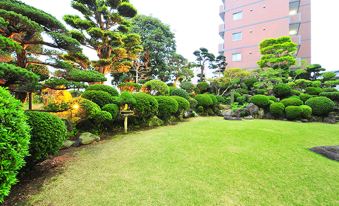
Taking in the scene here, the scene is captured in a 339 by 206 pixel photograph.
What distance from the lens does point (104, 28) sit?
28.6ft

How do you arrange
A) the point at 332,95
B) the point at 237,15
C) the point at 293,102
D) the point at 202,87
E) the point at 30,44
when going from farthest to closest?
the point at 237,15 → the point at 202,87 → the point at 332,95 → the point at 293,102 → the point at 30,44

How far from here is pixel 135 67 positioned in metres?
13.4

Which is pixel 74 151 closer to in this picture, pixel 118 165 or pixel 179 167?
pixel 118 165

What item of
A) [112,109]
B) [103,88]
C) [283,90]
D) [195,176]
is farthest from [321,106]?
[103,88]

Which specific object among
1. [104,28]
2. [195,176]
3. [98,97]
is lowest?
[195,176]

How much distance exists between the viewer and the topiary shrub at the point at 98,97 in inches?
198

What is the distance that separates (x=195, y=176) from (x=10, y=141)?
7.39 feet

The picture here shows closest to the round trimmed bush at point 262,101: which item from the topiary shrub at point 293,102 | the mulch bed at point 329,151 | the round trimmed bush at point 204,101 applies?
the topiary shrub at point 293,102

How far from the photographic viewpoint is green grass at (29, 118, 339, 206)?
1.98 m

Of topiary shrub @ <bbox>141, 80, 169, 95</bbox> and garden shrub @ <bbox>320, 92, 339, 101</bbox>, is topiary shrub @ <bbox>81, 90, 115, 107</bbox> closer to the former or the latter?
topiary shrub @ <bbox>141, 80, 169, 95</bbox>

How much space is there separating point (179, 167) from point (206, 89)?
11.3 m

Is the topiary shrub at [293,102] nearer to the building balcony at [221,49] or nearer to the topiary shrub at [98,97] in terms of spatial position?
the topiary shrub at [98,97]

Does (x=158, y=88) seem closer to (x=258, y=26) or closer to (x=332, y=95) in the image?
(x=332, y=95)

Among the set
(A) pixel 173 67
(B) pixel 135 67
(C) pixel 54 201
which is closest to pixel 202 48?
(A) pixel 173 67
